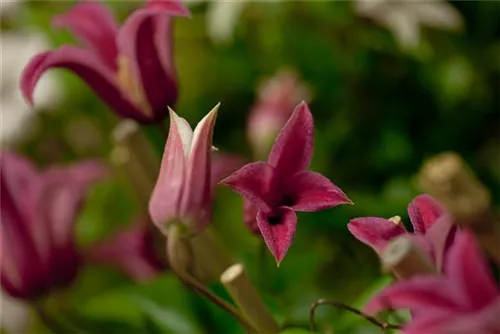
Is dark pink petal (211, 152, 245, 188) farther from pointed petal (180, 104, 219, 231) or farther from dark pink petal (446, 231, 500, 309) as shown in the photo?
dark pink petal (446, 231, 500, 309)

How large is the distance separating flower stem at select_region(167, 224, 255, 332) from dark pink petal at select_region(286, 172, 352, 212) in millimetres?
54

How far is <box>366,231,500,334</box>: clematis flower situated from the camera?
0.22 metres

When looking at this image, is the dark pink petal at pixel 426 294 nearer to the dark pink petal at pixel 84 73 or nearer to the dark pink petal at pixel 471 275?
the dark pink petal at pixel 471 275

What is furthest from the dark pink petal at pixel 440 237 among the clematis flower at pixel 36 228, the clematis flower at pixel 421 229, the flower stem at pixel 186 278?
the clematis flower at pixel 36 228

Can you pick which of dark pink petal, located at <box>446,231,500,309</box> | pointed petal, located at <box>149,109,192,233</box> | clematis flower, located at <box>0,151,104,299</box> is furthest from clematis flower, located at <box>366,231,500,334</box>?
clematis flower, located at <box>0,151,104,299</box>

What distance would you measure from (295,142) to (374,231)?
2.1 inches

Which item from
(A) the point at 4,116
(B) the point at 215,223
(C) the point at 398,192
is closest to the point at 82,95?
(A) the point at 4,116

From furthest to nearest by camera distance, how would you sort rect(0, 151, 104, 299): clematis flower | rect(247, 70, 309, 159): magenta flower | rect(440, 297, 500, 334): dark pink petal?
rect(247, 70, 309, 159): magenta flower, rect(0, 151, 104, 299): clematis flower, rect(440, 297, 500, 334): dark pink petal

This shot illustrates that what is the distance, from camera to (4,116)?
0.74 meters

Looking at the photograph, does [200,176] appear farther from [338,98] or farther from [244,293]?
[338,98]

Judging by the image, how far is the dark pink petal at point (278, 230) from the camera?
0.28m

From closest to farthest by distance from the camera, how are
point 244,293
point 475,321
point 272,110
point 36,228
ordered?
point 475,321
point 244,293
point 36,228
point 272,110

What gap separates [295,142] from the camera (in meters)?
0.30

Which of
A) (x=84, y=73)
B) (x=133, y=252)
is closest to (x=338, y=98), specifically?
(x=133, y=252)
